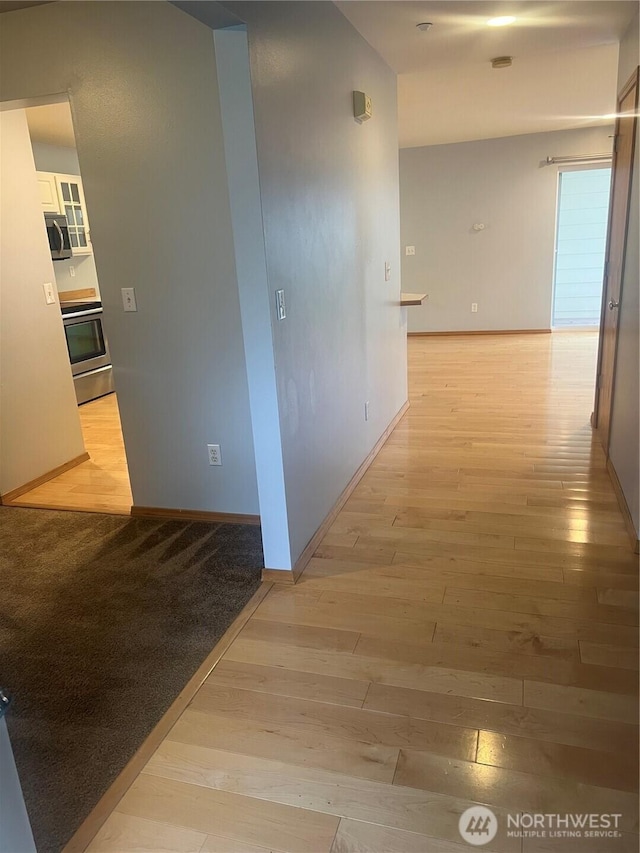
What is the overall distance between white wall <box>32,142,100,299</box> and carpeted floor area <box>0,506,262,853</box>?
3576mm

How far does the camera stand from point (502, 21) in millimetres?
3074

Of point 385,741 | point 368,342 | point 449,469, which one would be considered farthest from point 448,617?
point 368,342

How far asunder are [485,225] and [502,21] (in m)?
4.79

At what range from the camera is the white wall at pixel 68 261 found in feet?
19.3

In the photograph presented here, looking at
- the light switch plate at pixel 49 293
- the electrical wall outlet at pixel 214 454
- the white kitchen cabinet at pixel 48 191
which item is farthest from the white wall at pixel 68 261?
the electrical wall outlet at pixel 214 454

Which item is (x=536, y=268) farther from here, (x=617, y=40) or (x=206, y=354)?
(x=206, y=354)

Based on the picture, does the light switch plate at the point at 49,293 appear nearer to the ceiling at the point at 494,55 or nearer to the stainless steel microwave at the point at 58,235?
the stainless steel microwave at the point at 58,235

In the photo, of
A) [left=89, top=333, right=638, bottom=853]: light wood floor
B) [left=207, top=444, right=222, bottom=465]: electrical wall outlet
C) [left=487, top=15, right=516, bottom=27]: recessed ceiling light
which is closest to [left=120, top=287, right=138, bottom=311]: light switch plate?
[left=207, top=444, right=222, bottom=465]: electrical wall outlet

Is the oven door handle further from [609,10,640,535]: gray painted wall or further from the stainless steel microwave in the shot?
[609,10,640,535]: gray painted wall

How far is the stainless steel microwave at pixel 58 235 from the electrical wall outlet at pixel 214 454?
3.74 m

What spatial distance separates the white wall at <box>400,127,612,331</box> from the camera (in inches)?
289

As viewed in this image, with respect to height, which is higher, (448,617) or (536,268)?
(536,268)

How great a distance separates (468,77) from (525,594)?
150 inches

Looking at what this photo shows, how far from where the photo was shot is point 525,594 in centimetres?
229
